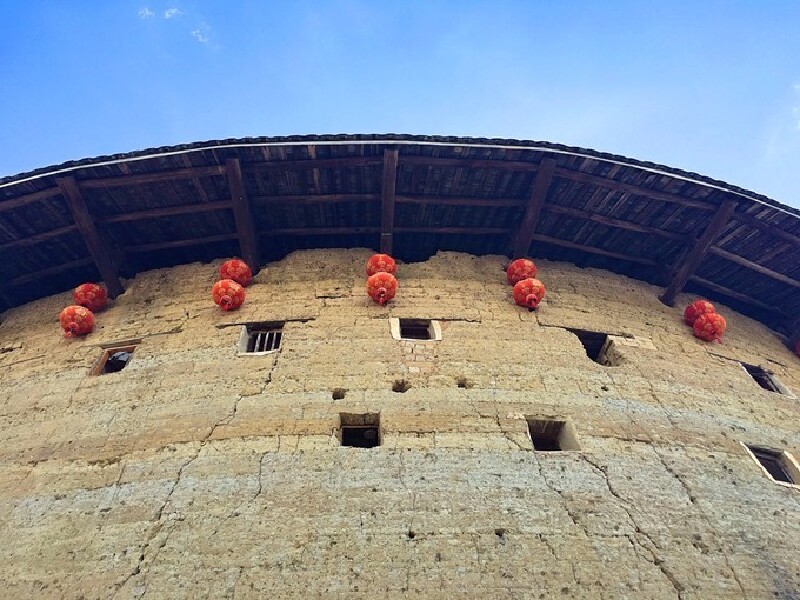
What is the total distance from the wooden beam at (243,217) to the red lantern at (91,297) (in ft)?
8.54

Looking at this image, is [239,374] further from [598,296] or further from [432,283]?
[598,296]

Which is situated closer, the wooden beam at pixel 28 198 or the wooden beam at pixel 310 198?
the wooden beam at pixel 28 198

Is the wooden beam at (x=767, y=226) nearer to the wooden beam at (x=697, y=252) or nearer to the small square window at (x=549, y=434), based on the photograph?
the wooden beam at (x=697, y=252)

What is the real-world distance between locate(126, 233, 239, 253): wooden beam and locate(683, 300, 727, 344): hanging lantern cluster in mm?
8523

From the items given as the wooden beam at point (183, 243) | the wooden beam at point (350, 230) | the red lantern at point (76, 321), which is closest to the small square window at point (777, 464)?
the wooden beam at point (350, 230)

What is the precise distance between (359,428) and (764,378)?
24.6 ft

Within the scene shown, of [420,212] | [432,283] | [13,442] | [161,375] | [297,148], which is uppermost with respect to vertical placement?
[297,148]

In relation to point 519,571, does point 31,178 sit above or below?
above

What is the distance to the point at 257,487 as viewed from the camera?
672 centimetres

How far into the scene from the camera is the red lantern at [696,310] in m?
10.5

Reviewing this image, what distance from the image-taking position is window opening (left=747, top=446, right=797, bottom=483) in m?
8.16

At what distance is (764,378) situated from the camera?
10234 millimetres

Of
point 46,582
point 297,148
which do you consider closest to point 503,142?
point 297,148

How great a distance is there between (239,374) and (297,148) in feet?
12.4
